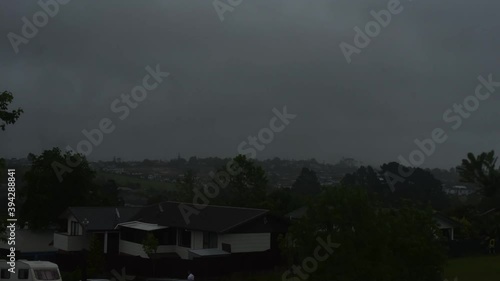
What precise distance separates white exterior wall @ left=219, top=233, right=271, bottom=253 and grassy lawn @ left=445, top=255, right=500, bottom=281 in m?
10.8

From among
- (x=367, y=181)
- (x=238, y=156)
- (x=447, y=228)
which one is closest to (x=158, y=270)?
(x=447, y=228)

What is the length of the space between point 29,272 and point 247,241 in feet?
45.9

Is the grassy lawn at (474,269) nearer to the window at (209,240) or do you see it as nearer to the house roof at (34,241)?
the window at (209,240)

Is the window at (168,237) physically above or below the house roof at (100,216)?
below

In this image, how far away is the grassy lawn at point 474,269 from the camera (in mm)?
33697

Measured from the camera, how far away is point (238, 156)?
237 ft

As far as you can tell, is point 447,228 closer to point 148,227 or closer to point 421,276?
point 148,227

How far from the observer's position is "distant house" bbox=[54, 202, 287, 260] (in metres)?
38.9

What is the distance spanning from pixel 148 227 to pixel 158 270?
4.46 meters

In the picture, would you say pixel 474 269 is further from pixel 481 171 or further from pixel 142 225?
pixel 142 225

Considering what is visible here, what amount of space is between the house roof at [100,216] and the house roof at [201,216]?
1.06m

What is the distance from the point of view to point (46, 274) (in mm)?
29906

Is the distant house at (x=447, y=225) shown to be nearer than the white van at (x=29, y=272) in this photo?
No

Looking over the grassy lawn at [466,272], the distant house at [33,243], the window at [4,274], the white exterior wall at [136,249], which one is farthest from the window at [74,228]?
the window at [4,274]
